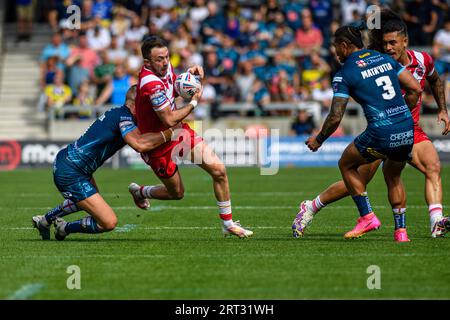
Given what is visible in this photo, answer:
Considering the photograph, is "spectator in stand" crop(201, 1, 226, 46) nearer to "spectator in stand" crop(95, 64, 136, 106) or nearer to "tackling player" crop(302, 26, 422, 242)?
"spectator in stand" crop(95, 64, 136, 106)

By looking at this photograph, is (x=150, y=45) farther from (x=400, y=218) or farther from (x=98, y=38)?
(x=98, y=38)

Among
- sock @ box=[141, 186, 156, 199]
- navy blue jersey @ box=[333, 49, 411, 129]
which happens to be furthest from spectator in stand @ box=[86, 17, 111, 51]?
navy blue jersey @ box=[333, 49, 411, 129]

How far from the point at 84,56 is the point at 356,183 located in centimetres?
1702

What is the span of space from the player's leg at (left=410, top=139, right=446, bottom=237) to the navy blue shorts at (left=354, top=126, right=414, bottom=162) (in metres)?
0.43

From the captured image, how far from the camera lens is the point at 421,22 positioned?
83.3 ft

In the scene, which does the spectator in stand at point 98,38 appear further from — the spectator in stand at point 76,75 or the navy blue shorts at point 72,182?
the navy blue shorts at point 72,182

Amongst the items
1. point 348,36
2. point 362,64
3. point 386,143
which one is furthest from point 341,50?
point 386,143

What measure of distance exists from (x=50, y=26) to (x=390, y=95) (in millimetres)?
21323

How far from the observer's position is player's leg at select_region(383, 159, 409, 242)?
9.77m

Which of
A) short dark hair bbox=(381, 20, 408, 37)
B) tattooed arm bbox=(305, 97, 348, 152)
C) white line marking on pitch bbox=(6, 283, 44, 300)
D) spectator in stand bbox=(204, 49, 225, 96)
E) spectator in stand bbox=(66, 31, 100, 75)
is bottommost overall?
white line marking on pitch bbox=(6, 283, 44, 300)

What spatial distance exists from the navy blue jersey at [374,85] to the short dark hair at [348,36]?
0.32ft

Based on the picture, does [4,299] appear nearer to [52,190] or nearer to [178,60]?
[52,190]

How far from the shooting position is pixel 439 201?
9.89 meters
